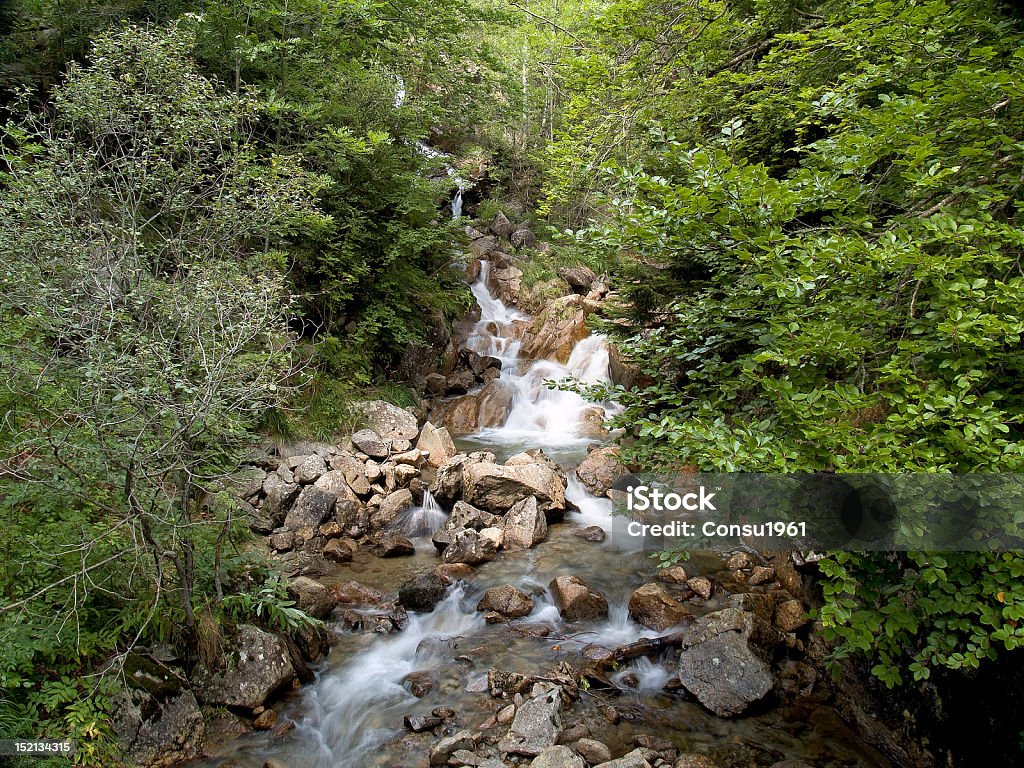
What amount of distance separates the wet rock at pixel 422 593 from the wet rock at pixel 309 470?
289 cm

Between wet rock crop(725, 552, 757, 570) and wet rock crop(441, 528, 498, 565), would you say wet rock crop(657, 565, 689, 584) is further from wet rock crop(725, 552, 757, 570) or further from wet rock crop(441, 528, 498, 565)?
wet rock crop(441, 528, 498, 565)

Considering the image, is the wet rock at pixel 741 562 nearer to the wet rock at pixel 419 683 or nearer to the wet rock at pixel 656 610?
the wet rock at pixel 656 610

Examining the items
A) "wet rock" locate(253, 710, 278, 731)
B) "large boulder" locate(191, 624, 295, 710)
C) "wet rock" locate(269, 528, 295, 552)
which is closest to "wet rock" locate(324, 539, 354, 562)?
"wet rock" locate(269, 528, 295, 552)

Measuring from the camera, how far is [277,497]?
802cm

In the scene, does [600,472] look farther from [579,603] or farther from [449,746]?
[449,746]

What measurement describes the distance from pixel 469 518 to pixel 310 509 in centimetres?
234

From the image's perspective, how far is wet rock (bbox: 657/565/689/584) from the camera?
21.5ft

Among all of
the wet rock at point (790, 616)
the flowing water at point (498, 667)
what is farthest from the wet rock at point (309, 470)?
the wet rock at point (790, 616)

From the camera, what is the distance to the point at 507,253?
18922 millimetres

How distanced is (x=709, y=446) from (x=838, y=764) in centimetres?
330

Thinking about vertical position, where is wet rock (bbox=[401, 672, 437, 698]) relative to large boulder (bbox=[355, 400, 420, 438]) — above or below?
below

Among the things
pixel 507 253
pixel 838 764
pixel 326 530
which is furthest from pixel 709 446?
pixel 507 253

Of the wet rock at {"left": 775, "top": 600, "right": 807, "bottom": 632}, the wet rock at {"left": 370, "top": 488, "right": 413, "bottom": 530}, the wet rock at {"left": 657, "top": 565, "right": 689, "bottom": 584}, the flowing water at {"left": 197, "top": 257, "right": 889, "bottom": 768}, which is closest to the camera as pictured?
the flowing water at {"left": 197, "top": 257, "right": 889, "bottom": 768}

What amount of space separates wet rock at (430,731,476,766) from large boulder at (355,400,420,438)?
6490 millimetres
